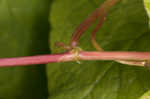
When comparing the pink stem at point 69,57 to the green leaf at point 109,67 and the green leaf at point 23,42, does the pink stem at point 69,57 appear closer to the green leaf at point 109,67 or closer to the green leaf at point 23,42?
the green leaf at point 109,67

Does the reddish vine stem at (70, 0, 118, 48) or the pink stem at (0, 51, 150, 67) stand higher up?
the reddish vine stem at (70, 0, 118, 48)

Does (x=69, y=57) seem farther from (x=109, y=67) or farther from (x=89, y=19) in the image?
(x=109, y=67)

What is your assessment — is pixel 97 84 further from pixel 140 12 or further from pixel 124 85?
pixel 140 12

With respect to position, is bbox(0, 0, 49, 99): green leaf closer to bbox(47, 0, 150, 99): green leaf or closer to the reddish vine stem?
bbox(47, 0, 150, 99): green leaf

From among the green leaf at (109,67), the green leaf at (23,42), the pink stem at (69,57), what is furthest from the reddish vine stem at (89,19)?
the green leaf at (23,42)

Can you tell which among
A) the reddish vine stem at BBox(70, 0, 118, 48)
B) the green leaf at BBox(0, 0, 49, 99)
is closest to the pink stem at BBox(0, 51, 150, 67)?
the reddish vine stem at BBox(70, 0, 118, 48)

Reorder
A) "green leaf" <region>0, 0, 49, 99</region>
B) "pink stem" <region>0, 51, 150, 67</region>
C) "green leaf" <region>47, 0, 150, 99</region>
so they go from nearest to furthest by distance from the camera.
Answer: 1. "pink stem" <region>0, 51, 150, 67</region>
2. "green leaf" <region>47, 0, 150, 99</region>
3. "green leaf" <region>0, 0, 49, 99</region>
